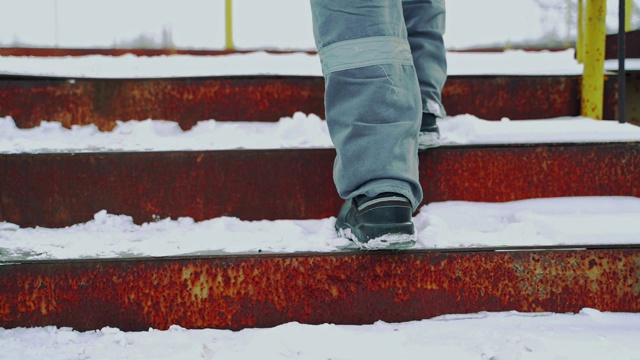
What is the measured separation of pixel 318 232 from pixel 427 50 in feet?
1.71

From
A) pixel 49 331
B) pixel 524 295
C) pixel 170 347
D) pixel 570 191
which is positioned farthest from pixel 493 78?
pixel 49 331

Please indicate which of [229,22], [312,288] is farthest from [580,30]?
[229,22]

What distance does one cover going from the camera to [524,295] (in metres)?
1.12

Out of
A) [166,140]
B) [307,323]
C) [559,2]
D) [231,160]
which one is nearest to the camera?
[307,323]

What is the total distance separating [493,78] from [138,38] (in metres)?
2.14

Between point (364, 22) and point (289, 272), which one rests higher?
point (364, 22)

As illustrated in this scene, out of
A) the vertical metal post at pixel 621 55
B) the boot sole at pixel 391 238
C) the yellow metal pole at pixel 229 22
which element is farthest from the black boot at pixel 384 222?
the yellow metal pole at pixel 229 22

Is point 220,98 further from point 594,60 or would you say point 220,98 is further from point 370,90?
point 594,60

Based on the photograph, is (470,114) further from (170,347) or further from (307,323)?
(170,347)

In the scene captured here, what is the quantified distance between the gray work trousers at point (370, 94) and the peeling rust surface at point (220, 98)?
0.56 metres

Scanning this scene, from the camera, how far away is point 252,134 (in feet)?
4.99

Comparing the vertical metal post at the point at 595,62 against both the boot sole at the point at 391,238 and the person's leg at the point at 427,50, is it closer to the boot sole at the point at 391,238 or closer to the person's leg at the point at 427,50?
the person's leg at the point at 427,50

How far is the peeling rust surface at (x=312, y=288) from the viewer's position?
108 cm

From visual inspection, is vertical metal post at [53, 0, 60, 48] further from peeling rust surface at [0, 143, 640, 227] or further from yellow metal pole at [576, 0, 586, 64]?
yellow metal pole at [576, 0, 586, 64]
